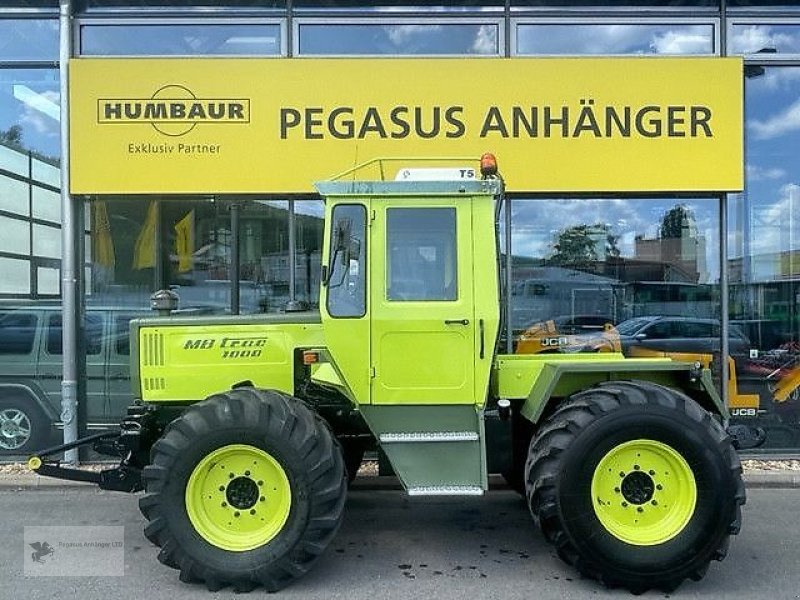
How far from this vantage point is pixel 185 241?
27.6 feet

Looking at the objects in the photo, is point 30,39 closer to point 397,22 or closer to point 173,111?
point 173,111

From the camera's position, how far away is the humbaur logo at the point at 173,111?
783 cm

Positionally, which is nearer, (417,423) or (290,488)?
(290,488)

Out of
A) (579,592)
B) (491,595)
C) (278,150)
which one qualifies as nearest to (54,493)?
(278,150)

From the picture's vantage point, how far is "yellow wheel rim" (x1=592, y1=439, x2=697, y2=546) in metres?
4.72

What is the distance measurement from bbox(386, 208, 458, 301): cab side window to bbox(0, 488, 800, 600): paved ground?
6.08ft

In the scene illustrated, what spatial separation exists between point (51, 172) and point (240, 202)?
7.24 ft

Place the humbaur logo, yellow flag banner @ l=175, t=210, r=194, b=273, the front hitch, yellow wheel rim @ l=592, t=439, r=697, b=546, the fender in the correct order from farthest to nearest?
yellow flag banner @ l=175, t=210, r=194, b=273 < the humbaur logo < the front hitch < the fender < yellow wheel rim @ l=592, t=439, r=697, b=546

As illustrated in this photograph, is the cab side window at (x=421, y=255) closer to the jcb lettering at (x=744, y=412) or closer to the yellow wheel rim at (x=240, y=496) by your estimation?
the yellow wheel rim at (x=240, y=496)

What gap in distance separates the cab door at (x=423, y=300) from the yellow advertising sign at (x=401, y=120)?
3152 mm

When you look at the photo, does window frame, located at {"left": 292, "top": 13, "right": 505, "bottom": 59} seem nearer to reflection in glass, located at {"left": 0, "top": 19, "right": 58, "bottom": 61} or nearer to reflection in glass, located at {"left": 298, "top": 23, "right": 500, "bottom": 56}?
reflection in glass, located at {"left": 298, "top": 23, "right": 500, "bottom": 56}

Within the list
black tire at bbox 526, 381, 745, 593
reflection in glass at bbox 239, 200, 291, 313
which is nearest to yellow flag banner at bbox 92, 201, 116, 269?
reflection in glass at bbox 239, 200, 291, 313

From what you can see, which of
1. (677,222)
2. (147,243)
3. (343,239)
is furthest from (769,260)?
(147,243)

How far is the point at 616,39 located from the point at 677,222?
87.3 inches
